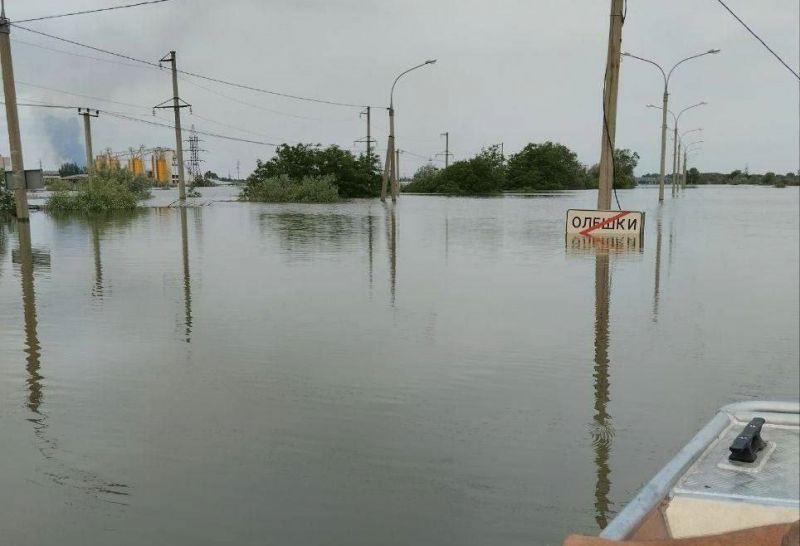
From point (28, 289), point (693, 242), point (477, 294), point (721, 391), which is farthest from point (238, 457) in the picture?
point (693, 242)

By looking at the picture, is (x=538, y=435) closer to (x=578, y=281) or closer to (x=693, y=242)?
(x=578, y=281)

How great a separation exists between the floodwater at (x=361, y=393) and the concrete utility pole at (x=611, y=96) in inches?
160

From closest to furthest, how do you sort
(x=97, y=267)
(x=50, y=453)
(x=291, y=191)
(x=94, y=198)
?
1. (x=50, y=453)
2. (x=97, y=267)
3. (x=94, y=198)
4. (x=291, y=191)

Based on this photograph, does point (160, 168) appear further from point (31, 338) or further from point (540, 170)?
point (31, 338)

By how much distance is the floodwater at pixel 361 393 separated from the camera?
385 centimetres

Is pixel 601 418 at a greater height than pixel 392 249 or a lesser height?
lesser

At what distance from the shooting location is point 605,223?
56.9 feet

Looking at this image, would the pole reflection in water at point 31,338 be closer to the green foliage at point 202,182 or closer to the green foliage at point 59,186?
the green foliage at point 59,186

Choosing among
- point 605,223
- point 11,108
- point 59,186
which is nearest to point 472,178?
point 59,186

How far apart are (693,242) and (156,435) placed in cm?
1660

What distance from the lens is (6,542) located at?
3.55 m

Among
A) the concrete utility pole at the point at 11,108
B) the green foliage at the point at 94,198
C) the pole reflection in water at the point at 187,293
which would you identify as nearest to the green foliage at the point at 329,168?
the green foliage at the point at 94,198

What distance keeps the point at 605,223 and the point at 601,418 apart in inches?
502

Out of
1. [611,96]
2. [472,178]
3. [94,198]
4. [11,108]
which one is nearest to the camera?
[611,96]
